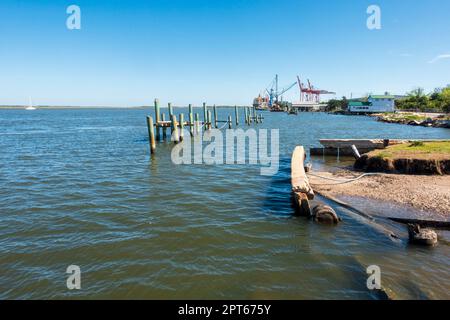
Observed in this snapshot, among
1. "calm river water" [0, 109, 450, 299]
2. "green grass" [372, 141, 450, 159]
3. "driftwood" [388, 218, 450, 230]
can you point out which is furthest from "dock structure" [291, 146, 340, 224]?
"green grass" [372, 141, 450, 159]

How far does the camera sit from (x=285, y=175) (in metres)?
18.9

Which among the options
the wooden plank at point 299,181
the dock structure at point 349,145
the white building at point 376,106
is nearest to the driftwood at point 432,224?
the wooden plank at point 299,181

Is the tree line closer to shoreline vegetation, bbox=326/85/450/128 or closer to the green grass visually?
shoreline vegetation, bbox=326/85/450/128

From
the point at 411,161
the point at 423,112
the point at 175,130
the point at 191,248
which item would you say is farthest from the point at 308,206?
the point at 423,112

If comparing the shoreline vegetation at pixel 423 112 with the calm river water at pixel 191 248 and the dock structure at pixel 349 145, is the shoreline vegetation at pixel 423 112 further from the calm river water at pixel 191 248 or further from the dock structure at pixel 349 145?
the calm river water at pixel 191 248

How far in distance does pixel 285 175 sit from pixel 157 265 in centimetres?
1219

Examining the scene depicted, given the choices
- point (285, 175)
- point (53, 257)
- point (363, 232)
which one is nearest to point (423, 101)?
point (285, 175)

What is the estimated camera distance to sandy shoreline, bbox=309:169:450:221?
1120 centimetres

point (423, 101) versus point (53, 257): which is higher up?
point (423, 101)

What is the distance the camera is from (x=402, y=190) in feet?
42.5

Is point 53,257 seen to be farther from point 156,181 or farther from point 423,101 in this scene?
point 423,101

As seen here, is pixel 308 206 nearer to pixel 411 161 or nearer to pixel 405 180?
pixel 405 180

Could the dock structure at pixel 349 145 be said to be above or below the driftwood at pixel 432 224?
above

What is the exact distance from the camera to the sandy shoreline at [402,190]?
11.2 meters
